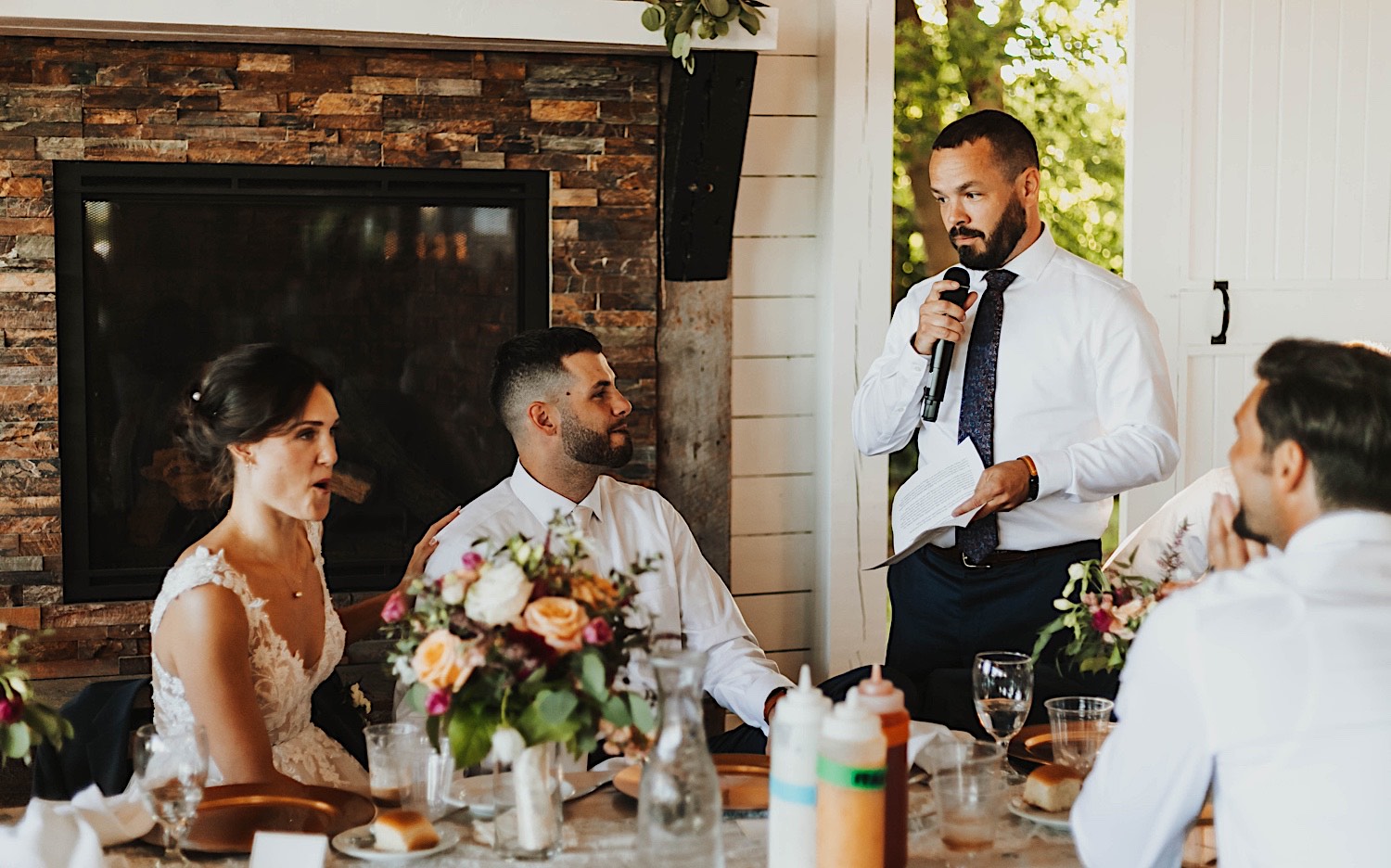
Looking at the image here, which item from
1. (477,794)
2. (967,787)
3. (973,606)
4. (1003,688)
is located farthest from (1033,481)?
(477,794)

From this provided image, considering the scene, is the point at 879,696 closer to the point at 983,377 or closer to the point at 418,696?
the point at 418,696

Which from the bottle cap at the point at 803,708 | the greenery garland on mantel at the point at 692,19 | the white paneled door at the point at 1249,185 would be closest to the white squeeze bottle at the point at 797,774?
the bottle cap at the point at 803,708

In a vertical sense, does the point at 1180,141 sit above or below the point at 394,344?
above

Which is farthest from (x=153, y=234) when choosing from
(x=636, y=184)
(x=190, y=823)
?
(x=190, y=823)

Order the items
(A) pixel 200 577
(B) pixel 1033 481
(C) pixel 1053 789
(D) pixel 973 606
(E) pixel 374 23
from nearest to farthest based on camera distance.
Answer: (C) pixel 1053 789
(A) pixel 200 577
(B) pixel 1033 481
(D) pixel 973 606
(E) pixel 374 23

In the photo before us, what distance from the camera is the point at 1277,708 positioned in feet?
3.96

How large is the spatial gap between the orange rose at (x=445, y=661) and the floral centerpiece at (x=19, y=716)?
0.42m

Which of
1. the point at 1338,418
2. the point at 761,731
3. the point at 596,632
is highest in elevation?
the point at 1338,418

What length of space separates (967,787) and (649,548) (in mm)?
1306

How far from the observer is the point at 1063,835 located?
1594mm

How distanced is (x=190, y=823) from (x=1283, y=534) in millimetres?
1170

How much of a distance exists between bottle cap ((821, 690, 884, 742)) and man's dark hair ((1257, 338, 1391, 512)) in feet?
1.50

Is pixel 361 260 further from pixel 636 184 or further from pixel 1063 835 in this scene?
pixel 1063 835

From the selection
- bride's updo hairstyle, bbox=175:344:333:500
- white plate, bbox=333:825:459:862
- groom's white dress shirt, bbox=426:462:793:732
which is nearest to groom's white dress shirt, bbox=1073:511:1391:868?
white plate, bbox=333:825:459:862
